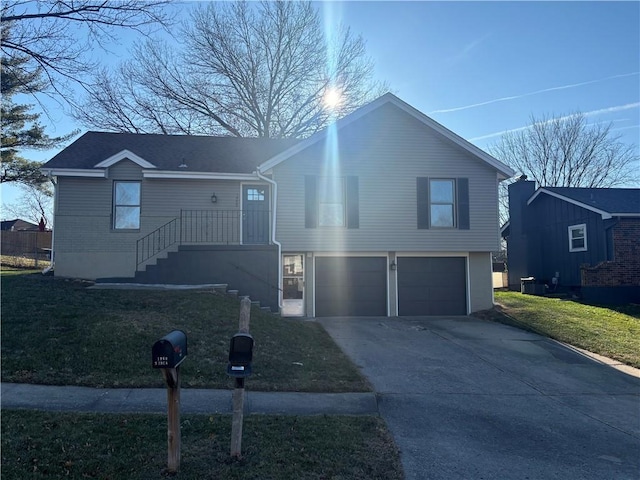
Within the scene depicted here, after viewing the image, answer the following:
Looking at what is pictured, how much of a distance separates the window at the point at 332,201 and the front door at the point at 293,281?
4.73 ft

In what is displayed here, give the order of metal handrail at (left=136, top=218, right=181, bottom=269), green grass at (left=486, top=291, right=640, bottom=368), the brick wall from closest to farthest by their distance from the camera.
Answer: green grass at (left=486, top=291, right=640, bottom=368), metal handrail at (left=136, top=218, right=181, bottom=269), the brick wall

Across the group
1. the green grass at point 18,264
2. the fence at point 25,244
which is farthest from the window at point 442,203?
the fence at point 25,244

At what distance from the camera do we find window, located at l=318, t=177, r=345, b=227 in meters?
13.5

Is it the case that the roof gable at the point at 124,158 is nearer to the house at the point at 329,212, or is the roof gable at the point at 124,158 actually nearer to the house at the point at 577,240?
the house at the point at 329,212

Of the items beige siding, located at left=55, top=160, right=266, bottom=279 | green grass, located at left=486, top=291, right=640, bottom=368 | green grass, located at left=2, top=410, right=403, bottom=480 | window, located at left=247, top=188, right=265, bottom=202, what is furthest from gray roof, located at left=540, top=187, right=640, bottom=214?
green grass, located at left=2, top=410, right=403, bottom=480

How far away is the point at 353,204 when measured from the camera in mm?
13477

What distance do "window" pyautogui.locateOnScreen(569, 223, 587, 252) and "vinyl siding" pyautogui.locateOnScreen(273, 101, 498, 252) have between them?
615cm

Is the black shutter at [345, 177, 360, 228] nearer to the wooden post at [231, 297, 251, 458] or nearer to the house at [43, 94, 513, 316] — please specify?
the house at [43, 94, 513, 316]

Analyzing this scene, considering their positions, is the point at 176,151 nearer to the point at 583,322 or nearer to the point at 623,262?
the point at 583,322

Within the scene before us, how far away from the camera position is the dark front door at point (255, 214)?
1377 centimetres

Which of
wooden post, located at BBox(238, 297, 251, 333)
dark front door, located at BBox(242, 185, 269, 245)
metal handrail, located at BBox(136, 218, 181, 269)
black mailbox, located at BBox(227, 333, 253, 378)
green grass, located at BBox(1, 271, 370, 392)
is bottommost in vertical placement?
green grass, located at BBox(1, 271, 370, 392)

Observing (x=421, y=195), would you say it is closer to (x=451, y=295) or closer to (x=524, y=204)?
(x=451, y=295)

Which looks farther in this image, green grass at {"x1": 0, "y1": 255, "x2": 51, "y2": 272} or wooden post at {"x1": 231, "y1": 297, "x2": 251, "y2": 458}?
green grass at {"x1": 0, "y1": 255, "x2": 51, "y2": 272}

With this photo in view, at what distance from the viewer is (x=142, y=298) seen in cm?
1010
